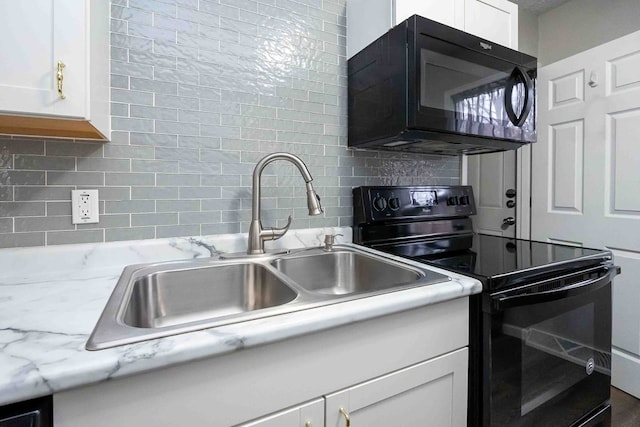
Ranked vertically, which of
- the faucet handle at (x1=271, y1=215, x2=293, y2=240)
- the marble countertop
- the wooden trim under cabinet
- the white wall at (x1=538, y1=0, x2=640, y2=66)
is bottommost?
the marble countertop

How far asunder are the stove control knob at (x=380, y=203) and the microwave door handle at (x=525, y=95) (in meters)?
0.65

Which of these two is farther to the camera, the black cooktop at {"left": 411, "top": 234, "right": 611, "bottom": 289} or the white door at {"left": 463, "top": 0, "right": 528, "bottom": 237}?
the white door at {"left": 463, "top": 0, "right": 528, "bottom": 237}

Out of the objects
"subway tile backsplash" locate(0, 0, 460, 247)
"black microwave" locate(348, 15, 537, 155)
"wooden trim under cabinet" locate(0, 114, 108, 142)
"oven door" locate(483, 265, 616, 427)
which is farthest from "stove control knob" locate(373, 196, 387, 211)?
"wooden trim under cabinet" locate(0, 114, 108, 142)

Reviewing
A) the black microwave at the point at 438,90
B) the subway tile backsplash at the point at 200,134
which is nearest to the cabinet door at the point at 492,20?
the black microwave at the point at 438,90

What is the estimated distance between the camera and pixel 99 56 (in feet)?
2.98

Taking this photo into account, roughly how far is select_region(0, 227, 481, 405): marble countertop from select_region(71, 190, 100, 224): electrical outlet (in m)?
0.09

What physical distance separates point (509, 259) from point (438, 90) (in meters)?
0.68

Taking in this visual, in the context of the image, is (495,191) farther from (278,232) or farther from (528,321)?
(278,232)

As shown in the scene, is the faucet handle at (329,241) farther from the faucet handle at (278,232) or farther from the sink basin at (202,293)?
the sink basin at (202,293)

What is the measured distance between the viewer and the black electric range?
0.88 m

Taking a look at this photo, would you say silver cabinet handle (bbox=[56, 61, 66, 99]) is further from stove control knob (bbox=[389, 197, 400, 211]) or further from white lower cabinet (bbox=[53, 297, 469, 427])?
stove control knob (bbox=[389, 197, 400, 211])

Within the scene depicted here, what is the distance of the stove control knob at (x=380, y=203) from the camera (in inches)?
56.7

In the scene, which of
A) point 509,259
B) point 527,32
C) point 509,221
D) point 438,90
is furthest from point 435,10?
point 527,32

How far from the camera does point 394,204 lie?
58.0 inches
